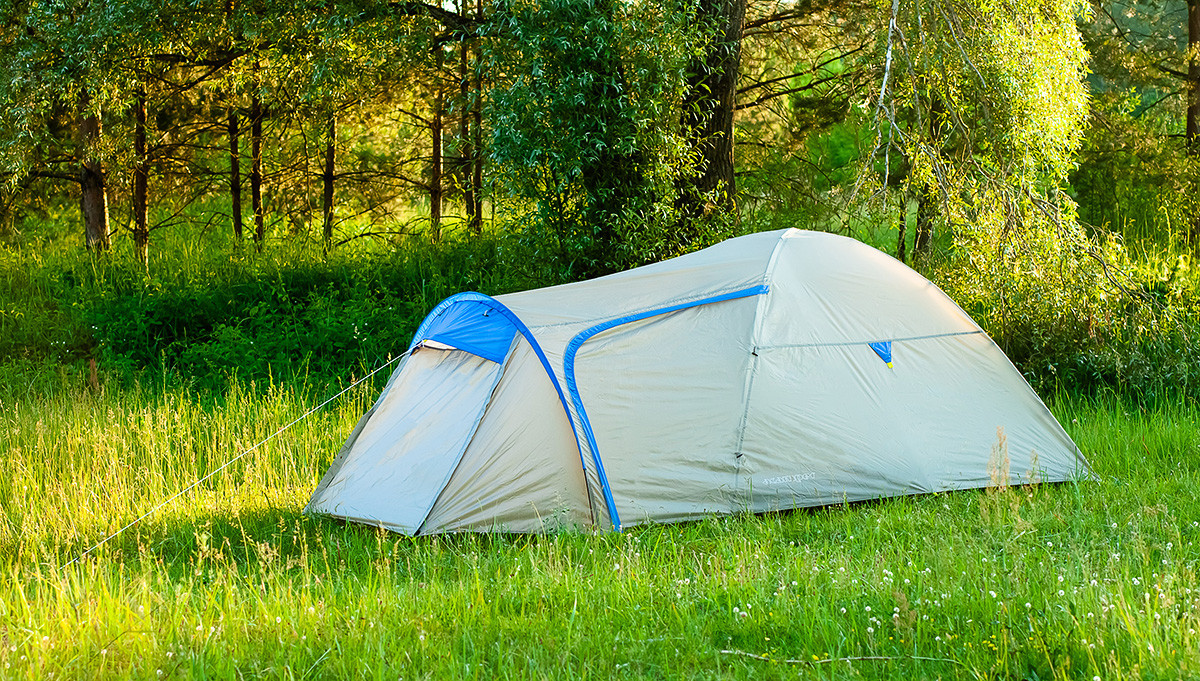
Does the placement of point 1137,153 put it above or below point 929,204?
above

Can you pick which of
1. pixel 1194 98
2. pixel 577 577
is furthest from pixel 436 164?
pixel 577 577

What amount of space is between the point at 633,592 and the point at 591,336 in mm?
1607

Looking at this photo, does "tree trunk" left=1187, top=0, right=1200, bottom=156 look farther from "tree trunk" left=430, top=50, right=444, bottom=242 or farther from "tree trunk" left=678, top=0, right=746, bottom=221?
"tree trunk" left=430, top=50, right=444, bottom=242

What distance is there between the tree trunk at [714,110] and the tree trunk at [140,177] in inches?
258

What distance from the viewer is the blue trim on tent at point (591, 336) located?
4.91m

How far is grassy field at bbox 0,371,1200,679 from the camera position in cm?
331

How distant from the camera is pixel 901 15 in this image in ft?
29.0

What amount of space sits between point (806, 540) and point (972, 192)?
13.7 ft

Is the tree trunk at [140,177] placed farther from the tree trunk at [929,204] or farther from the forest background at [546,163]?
the tree trunk at [929,204]

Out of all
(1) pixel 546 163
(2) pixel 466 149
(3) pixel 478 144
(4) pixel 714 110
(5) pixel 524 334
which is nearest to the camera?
(5) pixel 524 334

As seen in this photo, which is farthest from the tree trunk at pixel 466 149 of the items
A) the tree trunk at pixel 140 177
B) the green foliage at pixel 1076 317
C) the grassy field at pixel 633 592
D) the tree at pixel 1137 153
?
the tree at pixel 1137 153

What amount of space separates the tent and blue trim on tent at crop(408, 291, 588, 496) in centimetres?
1

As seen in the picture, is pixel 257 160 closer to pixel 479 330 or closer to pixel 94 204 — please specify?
pixel 94 204

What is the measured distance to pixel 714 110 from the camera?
374 inches
